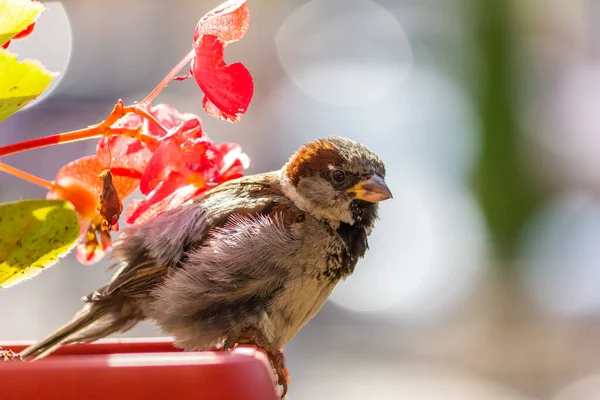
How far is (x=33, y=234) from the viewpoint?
54cm

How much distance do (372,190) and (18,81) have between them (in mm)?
766

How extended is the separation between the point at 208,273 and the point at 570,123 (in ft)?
15.8

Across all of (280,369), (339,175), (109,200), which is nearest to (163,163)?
(109,200)

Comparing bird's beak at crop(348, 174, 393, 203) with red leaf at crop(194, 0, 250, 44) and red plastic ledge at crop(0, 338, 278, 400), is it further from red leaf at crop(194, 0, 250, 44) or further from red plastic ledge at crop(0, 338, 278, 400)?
red plastic ledge at crop(0, 338, 278, 400)

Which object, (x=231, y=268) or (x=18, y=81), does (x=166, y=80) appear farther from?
(x=231, y=268)

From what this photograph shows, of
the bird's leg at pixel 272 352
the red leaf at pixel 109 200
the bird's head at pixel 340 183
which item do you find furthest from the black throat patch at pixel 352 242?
the red leaf at pixel 109 200

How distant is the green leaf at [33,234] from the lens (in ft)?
1.69

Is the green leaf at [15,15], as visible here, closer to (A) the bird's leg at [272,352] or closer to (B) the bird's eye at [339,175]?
(A) the bird's leg at [272,352]

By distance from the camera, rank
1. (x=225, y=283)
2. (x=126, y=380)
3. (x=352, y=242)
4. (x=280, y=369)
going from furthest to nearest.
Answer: (x=352, y=242), (x=225, y=283), (x=280, y=369), (x=126, y=380)

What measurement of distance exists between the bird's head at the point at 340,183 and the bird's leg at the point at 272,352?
285 millimetres

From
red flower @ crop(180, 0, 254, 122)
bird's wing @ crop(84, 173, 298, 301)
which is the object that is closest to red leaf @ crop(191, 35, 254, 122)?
red flower @ crop(180, 0, 254, 122)

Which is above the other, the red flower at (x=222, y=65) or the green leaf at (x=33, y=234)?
the red flower at (x=222, y=65)

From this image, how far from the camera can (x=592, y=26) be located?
5.90 meters

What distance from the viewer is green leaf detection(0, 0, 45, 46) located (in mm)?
541
